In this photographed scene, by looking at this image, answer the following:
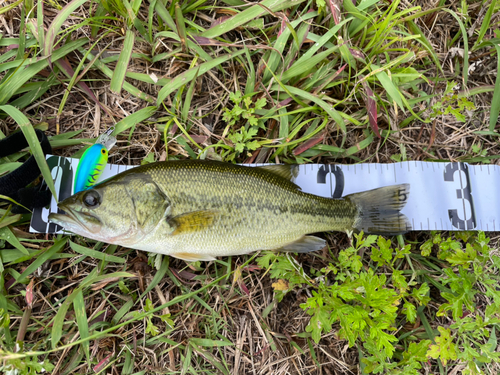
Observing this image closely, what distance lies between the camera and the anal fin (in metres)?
3.23

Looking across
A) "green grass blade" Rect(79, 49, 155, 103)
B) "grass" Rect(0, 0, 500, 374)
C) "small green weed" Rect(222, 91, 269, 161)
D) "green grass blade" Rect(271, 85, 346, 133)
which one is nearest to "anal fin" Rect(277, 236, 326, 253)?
"grass" Rect(0, 0, 500, 374)

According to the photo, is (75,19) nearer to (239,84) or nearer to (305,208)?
(239,84)

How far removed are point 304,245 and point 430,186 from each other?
1689 mm

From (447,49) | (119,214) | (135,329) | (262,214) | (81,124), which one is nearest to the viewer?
(119,214)

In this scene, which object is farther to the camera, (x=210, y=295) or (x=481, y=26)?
(x=481, y=26)

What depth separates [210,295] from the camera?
3439 mm

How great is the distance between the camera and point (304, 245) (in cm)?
325

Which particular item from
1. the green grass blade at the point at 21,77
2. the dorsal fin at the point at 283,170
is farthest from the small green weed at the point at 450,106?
the green grass blade at the point at 21,77

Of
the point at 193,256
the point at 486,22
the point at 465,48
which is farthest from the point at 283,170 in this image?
the point at 486,22

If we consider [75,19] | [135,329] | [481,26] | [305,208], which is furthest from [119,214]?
[481,26]

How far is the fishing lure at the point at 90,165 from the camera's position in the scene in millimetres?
3230

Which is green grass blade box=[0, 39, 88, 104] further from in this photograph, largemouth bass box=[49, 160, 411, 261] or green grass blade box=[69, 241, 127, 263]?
green grass blade box=[69, 241, 127, 263]

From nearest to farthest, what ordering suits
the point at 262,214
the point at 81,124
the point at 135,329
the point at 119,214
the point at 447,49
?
the point at 119,214 < the point at 262,214 < the point at 135,329 < the point at 81,124 < the point at 447,49

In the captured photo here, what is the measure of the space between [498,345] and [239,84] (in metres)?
4.10
